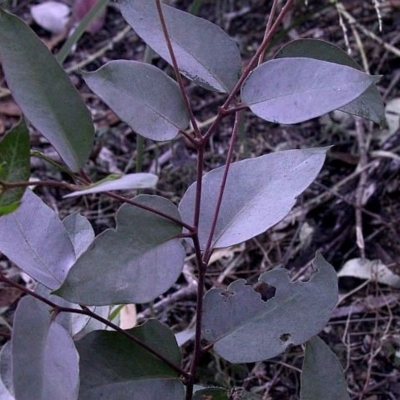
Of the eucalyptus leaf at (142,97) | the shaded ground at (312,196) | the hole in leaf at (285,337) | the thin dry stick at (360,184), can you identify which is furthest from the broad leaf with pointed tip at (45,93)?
the thin dry stick at (360,184)

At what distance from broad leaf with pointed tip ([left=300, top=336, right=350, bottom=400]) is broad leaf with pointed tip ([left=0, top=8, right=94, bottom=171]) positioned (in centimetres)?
28

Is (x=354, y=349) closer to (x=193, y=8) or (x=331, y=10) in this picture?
(x=193, y=8)

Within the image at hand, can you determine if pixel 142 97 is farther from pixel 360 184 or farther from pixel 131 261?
pixel 360 184

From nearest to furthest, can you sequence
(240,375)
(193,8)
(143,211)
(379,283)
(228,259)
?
Result: 1. (143,211)
2. (193,8)
3. (240,375)
4. (379,283)
5. (228,259)

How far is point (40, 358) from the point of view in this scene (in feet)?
1.80

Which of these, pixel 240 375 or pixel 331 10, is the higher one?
pixel 331 10

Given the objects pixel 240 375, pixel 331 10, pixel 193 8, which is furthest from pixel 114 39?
pixel 240 375

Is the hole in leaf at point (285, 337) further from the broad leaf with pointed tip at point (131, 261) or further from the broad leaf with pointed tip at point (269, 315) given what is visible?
the broad leaf with pointed tip at point (131, 261)

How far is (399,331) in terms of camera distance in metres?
1.22

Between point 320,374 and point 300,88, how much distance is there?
0.27 metres

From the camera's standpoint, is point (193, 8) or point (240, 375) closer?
point (193, 8)

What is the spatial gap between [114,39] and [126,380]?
4.90 feet

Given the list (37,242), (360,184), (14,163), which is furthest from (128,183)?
(360,184)

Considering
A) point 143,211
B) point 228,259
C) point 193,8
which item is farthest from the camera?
point 228,259
